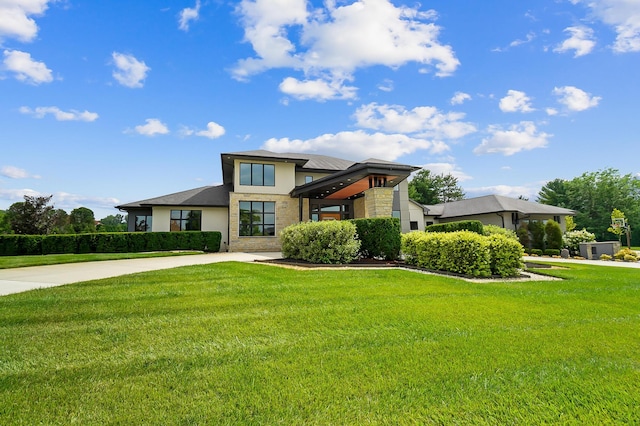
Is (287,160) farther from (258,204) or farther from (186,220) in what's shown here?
(186,220)

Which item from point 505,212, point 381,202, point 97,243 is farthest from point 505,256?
point 97,243

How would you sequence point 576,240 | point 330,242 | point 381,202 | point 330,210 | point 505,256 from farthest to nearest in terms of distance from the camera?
point 330,210 < point 576,240 < point 381,202 < point 330,242 < point 505,256

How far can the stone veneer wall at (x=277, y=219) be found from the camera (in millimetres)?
17906

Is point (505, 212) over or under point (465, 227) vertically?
over

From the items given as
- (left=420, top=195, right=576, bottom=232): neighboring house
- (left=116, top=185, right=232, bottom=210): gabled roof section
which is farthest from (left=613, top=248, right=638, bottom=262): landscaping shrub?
(left=116, top=185, right=232, bottom=210): gabled roof section

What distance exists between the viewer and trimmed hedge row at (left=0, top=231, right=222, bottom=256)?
15.4 metres

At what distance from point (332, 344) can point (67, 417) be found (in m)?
2.01

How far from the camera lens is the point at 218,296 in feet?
16.5

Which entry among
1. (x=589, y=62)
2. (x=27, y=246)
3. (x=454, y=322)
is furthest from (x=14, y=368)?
(x=27, y=246)

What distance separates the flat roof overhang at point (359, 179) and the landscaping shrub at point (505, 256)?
5.98m

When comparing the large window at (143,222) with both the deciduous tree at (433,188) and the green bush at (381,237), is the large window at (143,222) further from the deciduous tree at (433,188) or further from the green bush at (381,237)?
the deciduous tree at (433,188)

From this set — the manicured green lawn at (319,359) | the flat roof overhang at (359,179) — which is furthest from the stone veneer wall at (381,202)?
the manicured green lawn at (319,359)

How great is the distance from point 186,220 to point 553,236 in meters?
23.5

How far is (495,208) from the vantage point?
73.3 feet
